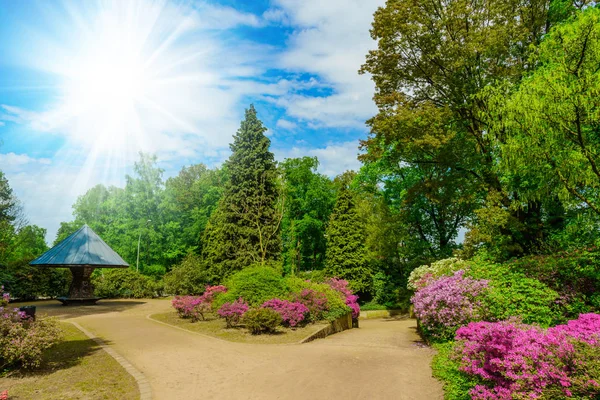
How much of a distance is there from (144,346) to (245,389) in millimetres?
4955

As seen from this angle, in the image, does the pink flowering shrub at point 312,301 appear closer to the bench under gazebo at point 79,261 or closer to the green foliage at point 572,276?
the green foliage at point 572,276

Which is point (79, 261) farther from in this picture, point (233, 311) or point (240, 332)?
point (240, 332)

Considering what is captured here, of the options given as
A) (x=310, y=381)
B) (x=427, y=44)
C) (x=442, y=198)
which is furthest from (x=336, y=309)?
(x=427, y=44)

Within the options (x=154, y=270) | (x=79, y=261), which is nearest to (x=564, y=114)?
(x=79, y=261)

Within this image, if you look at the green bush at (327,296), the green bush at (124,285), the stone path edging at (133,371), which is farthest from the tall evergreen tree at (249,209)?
the stone path edging at (133,371)

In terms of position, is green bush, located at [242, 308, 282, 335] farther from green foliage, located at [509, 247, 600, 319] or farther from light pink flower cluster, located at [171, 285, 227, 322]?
green foliage, located at [509, 247, 600, 319]

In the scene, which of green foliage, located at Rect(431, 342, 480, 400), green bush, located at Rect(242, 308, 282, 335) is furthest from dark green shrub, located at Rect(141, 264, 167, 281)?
green foliage, located at Rect(431, 342, 480, 400)

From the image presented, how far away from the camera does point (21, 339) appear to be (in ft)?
23.3

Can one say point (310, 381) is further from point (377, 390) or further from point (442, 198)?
point (442, 198)

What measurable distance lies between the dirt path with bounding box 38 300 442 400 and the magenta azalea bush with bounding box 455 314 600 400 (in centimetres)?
101

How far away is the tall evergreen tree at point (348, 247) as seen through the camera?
98.5ft

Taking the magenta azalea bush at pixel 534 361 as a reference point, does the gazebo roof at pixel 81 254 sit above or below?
above

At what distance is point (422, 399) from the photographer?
19.6ft

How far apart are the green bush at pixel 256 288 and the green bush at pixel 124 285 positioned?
49.6 feet
